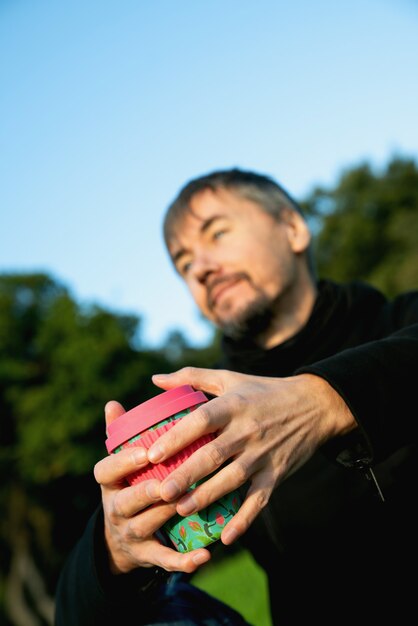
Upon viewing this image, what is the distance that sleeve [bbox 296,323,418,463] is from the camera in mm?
1526

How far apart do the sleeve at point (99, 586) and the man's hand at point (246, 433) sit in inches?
22.6

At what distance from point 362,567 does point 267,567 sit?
44 centimetres

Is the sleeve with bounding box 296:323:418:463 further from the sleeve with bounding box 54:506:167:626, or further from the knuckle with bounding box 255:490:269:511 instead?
the sleeve with bounding box 54:506:167:626

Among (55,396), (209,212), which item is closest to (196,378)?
(209,212)

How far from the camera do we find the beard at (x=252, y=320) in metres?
3.11

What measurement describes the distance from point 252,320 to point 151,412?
179 centimetres

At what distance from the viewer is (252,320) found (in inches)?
124

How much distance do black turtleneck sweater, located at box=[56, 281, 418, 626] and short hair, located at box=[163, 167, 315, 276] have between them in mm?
782

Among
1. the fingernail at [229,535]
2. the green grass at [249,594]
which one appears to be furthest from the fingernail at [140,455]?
the green grass at [249,594]

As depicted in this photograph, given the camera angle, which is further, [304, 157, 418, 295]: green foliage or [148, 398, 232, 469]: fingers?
[304, 157, 418, 295]: green foliage

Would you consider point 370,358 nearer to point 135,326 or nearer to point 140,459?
point 140,459

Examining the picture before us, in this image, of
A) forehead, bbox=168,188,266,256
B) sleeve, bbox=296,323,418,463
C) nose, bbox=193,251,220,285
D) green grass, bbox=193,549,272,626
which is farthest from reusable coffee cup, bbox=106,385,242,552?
green grass, bbox=193,549,272,626

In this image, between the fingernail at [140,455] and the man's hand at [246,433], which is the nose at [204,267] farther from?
the fingernail at [140,455]

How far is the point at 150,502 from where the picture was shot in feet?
4.59
